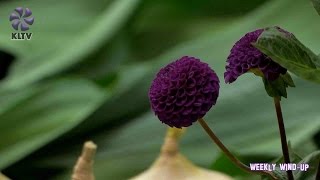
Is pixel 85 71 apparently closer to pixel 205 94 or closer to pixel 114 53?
pixel 114 53

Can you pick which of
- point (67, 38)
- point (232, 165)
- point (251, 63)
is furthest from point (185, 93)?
point (67, 38)

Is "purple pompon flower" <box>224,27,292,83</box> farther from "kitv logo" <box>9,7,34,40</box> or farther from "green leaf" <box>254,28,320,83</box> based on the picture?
"kitv logo" <box>9,7,34,40</box>

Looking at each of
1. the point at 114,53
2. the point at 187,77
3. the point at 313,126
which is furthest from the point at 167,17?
the point at 187,77

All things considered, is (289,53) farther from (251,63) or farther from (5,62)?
(5,62)

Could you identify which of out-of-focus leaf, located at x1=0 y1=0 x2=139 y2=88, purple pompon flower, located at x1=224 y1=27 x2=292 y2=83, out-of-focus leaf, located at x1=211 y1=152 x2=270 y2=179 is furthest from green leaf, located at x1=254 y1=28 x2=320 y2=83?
out-of-focus leaf, located at x1=0 y1=0 x2=139 y2=88

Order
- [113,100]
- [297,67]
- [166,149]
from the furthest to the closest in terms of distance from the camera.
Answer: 1. [113,100]
2. [166,149]
3. [297,67]

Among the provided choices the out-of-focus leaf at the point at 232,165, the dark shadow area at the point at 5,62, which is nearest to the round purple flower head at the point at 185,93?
the out-of-focus leaf at the point at 232,165
